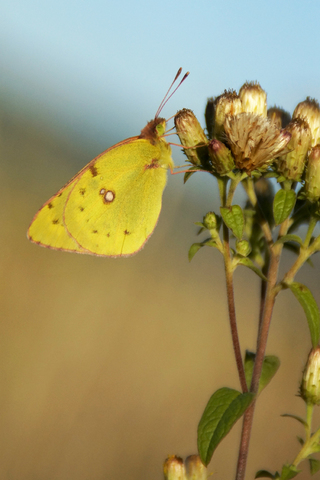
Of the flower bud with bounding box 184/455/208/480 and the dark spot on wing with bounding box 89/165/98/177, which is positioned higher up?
the dark spot on wing with bounding box 89/165/98/177

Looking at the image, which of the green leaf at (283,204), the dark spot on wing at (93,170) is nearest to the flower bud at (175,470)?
the green leaf at (283,204)

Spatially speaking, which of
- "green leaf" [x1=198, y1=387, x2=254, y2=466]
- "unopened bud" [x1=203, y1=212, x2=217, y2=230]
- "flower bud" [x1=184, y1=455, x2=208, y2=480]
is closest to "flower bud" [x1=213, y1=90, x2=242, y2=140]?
"unopened bud" [x1=203, y1=212, x2=217, y2=230]

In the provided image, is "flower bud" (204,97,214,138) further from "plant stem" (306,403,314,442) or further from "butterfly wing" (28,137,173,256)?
A: "plant stem" (306,403,314,442)

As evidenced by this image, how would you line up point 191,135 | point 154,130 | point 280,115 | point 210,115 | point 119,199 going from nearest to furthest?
point 191,135, point 210,115, point 280,115, point 154,130, point 119,199

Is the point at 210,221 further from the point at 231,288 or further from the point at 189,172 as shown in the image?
the point at 231,288

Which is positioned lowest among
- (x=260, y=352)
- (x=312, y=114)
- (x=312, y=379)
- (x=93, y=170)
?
(x=312, y=379)

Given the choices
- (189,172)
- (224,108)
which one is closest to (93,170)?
(189,172)

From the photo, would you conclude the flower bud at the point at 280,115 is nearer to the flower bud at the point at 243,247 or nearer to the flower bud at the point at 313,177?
the flower bud at the point at 313,177
